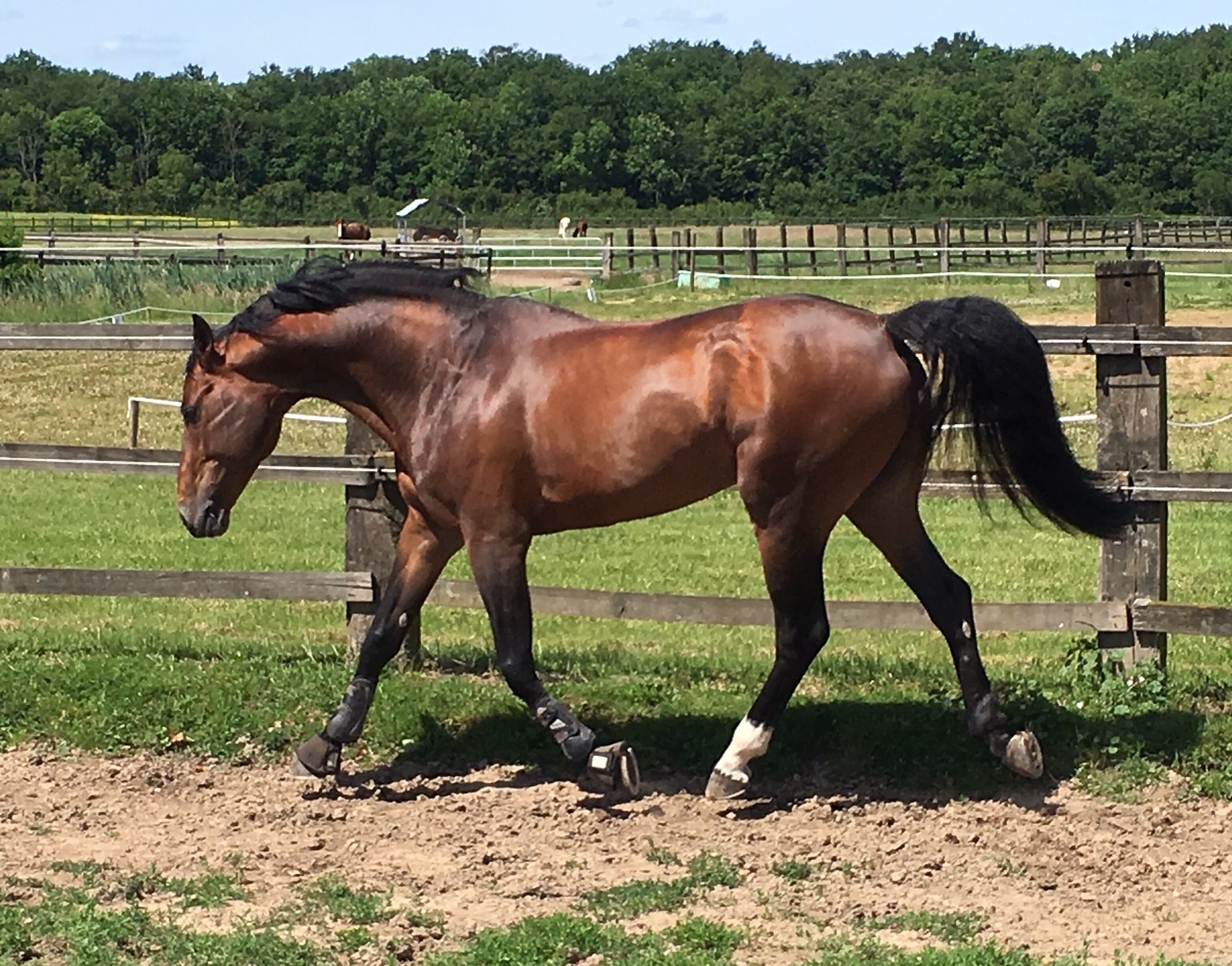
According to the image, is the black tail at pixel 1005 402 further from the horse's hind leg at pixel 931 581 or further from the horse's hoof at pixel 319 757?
the horse's hoof at pixel 319 757

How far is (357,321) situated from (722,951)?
9.10ft

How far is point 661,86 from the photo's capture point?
105375mm


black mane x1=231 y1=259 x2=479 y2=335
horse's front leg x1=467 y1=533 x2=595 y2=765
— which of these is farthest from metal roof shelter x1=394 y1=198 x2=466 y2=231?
horse's front leg x1=467 y1=533 x2=595 y2=765

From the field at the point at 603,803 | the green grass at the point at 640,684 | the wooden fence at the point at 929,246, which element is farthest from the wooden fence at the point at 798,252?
the field at the point at 603,803

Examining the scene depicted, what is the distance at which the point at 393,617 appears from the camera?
5781 millimetres

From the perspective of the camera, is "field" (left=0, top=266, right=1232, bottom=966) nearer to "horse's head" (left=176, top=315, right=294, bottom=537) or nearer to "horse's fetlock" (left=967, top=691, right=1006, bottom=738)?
"horse's fetlock" (left=967, top=691, right=1006, bottom=738)

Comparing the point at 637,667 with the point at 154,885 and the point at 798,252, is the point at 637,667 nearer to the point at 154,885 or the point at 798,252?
the point at 154,885

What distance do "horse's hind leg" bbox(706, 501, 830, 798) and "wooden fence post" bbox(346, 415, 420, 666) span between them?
1942 mm

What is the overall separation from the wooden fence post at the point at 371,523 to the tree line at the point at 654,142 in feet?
196

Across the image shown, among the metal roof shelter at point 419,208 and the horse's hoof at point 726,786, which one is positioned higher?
the metal roof shelter at point 419,208

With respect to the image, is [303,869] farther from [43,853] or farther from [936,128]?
[936,128]

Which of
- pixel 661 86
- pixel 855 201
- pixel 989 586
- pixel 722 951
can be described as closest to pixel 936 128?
pixel 855 201

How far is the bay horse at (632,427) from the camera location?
531 centimetres

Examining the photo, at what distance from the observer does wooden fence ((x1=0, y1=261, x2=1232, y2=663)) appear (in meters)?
6.01
